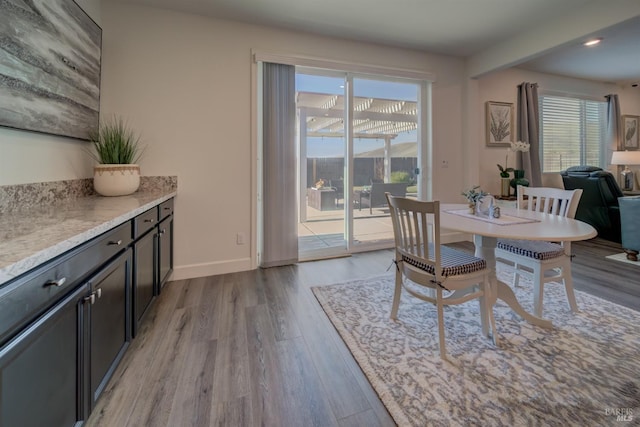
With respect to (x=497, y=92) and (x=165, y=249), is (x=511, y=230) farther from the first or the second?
(x=497, y=92)

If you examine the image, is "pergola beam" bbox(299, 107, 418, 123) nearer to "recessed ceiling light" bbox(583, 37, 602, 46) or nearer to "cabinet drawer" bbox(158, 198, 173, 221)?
"cabinet drawer" bbox(158, 198, 173, 221)

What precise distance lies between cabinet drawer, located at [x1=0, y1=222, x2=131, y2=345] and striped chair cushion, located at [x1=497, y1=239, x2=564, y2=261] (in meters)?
2.52

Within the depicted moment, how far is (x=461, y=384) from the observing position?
4.69ft

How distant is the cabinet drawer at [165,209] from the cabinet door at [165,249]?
1.8 inches

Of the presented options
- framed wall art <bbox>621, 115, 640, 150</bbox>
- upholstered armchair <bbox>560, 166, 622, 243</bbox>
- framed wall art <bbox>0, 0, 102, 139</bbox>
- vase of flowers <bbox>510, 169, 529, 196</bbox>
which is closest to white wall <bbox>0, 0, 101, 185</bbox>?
framed wall art <bbox>0, 0, 102, 139</bbox>

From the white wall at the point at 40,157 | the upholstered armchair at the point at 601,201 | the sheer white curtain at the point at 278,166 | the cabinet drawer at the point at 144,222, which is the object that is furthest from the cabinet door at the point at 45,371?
the upholstered armchair at the point at 601,201

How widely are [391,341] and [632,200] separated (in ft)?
11.7

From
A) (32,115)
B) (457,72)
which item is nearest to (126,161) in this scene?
(32,115)

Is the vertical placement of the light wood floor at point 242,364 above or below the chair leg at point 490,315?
below

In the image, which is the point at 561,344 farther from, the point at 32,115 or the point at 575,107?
the point at 575,107

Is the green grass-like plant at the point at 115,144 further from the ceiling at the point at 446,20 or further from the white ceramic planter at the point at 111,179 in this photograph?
the ceiling at the point at 446,20

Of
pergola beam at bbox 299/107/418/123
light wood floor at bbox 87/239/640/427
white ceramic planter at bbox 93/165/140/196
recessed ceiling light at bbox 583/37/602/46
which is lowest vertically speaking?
light wood floor at bbox 87/239/640/427

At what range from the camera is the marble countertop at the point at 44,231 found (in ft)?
2.45

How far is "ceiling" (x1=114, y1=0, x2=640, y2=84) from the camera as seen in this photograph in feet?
8.81
